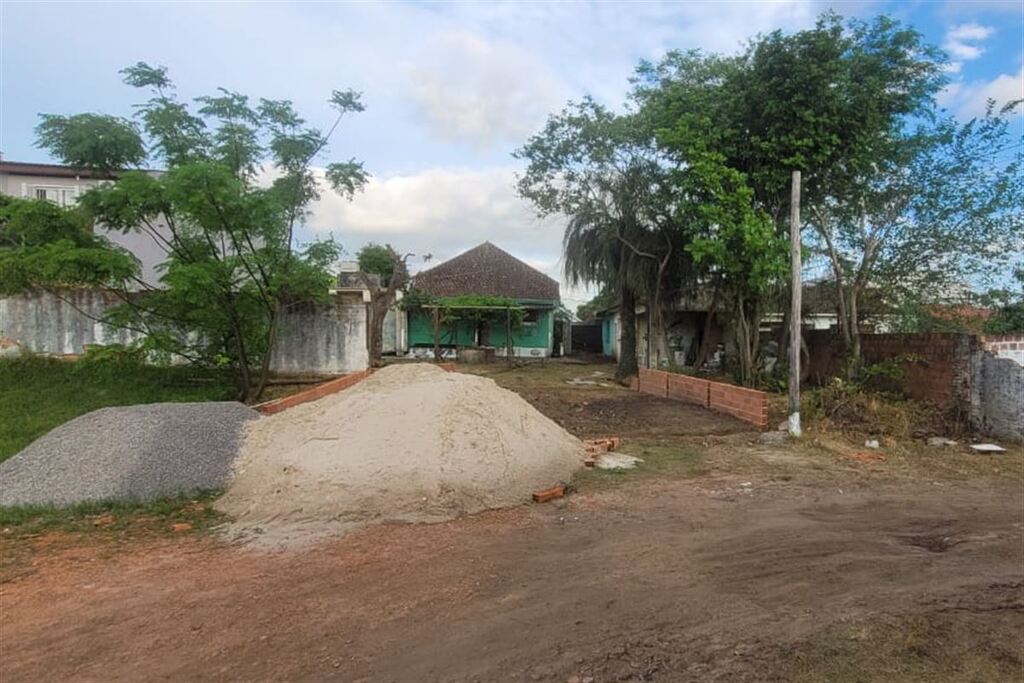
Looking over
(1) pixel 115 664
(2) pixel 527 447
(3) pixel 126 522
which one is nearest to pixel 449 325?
(2) pixel 527 447

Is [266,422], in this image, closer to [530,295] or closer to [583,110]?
[583,110]

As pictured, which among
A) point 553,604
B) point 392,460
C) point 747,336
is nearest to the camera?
point 553,604

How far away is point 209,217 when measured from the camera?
10219mm

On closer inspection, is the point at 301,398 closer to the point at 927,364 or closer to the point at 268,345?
the point at 268,345

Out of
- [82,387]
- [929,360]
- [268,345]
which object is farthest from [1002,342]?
[82,387]

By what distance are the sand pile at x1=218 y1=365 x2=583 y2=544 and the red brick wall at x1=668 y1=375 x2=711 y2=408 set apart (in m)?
5.18

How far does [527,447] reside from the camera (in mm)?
7625

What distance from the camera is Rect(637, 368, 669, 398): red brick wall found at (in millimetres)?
14828

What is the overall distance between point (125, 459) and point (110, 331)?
9.24 m

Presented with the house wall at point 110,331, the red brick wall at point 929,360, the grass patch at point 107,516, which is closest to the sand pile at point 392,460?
the grass patch at point 107,516

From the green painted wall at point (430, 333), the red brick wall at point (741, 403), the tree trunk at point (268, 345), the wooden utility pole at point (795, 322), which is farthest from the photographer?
the green painted wall at point (430, 333)

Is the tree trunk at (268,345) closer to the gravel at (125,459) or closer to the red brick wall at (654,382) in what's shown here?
the gravel at (125,459)

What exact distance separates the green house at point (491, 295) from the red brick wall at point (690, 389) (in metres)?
12.1

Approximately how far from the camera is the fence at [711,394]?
11188 mm
